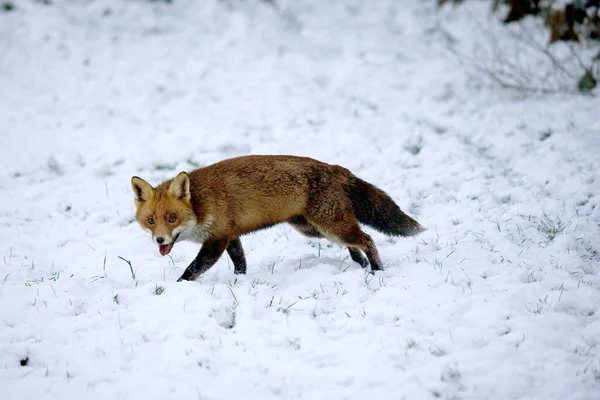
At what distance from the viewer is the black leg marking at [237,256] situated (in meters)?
6.16

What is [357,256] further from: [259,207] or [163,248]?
[163,248]

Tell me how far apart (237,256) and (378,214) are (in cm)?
179

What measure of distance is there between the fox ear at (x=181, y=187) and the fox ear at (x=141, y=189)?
9.8 inches

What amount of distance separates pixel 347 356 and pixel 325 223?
1.99 meters

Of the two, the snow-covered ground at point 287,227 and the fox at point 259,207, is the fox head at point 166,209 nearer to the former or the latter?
the fox at point 259,207

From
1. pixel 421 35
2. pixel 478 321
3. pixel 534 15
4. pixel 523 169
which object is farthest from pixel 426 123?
pixel 478 321

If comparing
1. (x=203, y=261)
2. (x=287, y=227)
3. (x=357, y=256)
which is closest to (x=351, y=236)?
(x=357, y=256)

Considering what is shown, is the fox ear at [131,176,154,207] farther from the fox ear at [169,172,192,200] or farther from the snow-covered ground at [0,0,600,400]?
the snow-covered ground at [0,0,600,400]

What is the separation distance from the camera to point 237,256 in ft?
20.3

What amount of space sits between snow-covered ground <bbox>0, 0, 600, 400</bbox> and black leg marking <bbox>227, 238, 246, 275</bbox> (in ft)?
0.51

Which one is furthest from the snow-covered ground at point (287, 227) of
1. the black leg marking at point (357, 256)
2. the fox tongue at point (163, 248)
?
the fox tongue at point (163, 248)

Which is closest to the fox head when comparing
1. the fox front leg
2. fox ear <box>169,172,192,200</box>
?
fox ear <box>169,172,192,200</box>

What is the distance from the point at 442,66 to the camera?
13.4 m

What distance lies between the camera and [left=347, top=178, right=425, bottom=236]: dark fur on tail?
6.17m
